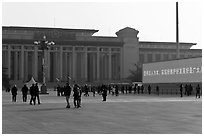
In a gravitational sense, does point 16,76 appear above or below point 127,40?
below

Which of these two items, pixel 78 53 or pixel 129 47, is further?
pixel 78 53

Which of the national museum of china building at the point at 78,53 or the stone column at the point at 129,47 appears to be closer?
the national museum of china building at the point at 78,53

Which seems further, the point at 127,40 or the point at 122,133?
the point at 127,40

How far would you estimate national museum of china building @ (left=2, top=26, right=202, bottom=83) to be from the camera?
350 feet

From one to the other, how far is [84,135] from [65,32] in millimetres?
99871

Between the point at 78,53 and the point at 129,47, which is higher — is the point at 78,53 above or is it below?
below

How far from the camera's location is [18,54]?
111 metres

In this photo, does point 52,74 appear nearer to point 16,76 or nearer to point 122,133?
point 16,76

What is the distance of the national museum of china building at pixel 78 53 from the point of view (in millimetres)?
106562

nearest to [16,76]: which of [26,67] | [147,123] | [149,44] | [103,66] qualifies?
[26,67]

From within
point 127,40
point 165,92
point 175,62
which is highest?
point 127,40

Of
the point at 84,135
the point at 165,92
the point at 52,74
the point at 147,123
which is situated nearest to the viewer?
the point at 84,135

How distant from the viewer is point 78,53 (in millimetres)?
114312

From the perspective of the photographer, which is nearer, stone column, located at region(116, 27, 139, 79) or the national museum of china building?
the national museum of china building
